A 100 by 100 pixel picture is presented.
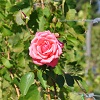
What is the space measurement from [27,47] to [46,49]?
20 centimetres

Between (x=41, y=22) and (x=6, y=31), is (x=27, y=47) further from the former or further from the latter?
(x=6, y=31)

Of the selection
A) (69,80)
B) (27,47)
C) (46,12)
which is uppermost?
(46,12)

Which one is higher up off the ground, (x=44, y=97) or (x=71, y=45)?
(x=71, y=45)

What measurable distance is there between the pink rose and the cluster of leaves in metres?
0.08

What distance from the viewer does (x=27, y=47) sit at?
154 cm

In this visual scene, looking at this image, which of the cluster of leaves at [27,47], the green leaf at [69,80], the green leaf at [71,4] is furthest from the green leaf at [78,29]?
the green leaf at [69,80]

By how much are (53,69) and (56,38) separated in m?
0.12

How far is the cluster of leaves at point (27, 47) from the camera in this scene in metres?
1.45

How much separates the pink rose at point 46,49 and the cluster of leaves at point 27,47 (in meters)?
0.08

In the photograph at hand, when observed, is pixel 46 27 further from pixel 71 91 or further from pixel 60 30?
pixel 71 91

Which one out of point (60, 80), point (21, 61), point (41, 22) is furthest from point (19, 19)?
point (60, 80)

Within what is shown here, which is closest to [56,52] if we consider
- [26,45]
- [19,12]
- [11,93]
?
[26,45]

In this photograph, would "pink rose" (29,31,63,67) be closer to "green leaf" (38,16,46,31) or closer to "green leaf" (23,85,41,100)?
"green leaf" (23,85,41,100)

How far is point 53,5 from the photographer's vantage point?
1728 millimetres
